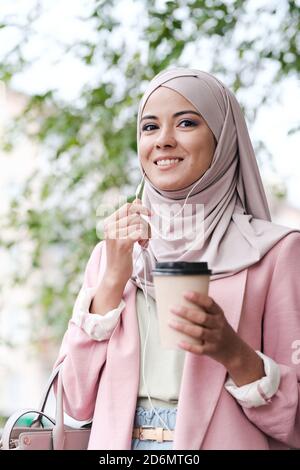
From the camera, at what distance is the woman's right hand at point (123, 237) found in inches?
59.6

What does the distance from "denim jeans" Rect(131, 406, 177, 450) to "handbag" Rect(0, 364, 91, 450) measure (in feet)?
0.56

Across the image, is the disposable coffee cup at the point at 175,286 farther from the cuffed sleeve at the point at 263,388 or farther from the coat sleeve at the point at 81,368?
the coat sleeve at the point at 81,368

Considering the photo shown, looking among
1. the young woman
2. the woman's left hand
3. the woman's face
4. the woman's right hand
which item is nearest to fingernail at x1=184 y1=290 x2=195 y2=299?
the woman's left hand

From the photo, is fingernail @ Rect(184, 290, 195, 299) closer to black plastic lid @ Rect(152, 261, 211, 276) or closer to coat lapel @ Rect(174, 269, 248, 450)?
black plastic lid @ Rect(152, 261, 211, 276)

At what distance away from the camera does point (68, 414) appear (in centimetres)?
164

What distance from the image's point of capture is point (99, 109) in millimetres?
3580

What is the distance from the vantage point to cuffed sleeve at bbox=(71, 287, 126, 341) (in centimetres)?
153

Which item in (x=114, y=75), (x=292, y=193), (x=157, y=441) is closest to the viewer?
(x=157, y=441)

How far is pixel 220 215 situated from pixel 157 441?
486mm

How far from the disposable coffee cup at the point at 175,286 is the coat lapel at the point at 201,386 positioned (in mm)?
187

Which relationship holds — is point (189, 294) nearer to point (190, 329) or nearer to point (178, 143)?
point (190, 329)

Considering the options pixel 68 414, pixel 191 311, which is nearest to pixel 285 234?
pixel 191 311

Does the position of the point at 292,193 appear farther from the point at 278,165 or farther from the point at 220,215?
the point at 220,215

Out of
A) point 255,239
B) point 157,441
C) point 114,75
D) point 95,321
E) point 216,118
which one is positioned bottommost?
point 157,441
